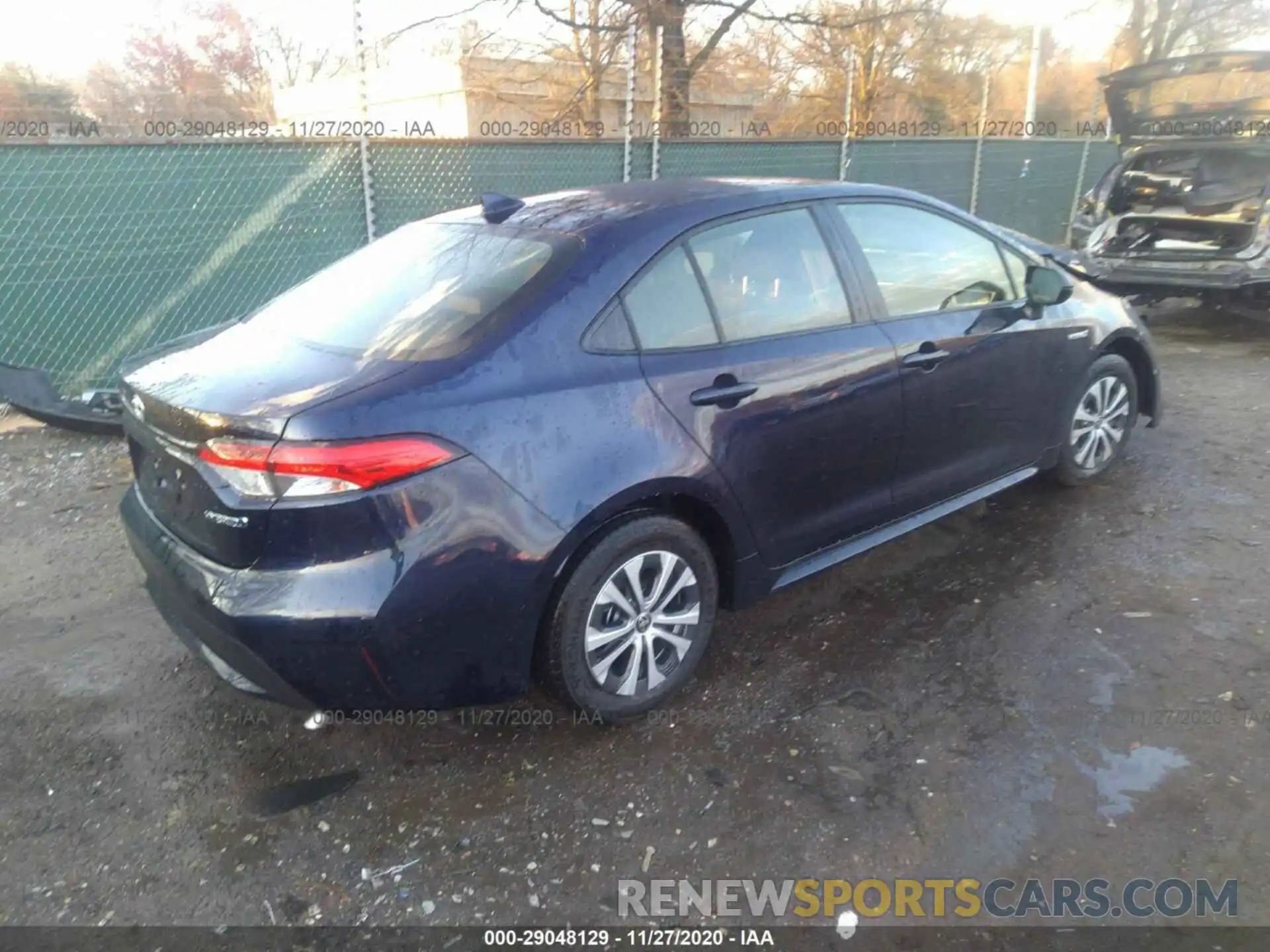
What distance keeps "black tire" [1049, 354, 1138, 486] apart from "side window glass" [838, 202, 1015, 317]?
0.73 m

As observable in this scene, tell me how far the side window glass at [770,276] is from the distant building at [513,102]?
173 inches

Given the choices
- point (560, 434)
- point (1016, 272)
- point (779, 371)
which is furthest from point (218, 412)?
point (1016, 272)

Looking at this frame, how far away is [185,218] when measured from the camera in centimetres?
617

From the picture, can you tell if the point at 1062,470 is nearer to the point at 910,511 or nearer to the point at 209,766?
the point at 910,511

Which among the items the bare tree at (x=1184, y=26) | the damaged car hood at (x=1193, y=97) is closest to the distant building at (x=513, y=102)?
the damaged car hood at (x=1193, y=97)

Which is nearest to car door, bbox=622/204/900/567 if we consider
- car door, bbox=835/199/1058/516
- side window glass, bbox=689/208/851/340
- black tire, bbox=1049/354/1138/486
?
side window glass, bbox=689/208/851/340

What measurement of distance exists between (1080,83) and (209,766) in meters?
26.8

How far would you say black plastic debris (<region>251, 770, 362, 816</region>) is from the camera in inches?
106

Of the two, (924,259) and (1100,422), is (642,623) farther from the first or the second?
(1100,422)

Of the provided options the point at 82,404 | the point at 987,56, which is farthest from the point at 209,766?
the point at 987,56

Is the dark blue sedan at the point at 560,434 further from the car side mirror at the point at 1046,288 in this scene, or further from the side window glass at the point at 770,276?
the car side mirror at the point at 1046,288

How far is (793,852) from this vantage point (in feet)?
8.14

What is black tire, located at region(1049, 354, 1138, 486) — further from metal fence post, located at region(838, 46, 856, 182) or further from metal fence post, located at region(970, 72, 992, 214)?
metal fence post, located at region(970, 72, 992, 214)

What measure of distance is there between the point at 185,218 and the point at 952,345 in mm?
5048
